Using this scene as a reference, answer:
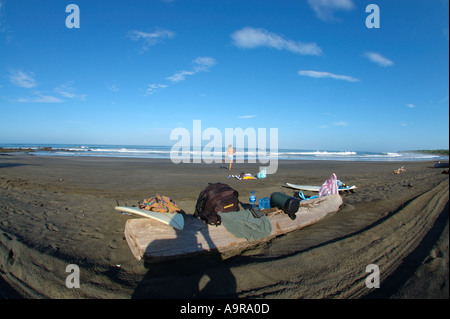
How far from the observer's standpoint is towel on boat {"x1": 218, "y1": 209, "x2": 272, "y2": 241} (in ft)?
13.9

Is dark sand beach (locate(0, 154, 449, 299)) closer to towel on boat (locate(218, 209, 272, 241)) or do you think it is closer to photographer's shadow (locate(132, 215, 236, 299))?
photographer's shadow (locate(132, 215, 236, 299))

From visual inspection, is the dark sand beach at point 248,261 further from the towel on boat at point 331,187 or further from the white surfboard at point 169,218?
the towel on boat at point 331,187

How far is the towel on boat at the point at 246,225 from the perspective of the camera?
4230 millimetres

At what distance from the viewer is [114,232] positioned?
491 cm

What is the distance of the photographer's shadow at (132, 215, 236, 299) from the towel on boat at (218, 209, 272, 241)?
50cm

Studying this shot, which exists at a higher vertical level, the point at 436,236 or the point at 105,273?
the point at 436,236

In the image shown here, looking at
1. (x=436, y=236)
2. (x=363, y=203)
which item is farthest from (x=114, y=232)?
(x=363, y=203)

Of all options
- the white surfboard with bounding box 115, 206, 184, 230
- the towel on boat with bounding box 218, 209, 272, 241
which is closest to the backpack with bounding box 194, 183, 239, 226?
the towel on boat with bounding box 218, 209, 272, 241

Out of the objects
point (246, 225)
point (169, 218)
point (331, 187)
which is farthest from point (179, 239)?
point (331, 187)

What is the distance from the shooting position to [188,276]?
127 inches

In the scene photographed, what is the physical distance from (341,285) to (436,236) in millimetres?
2511

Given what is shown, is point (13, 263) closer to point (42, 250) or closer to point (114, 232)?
point (42, 250)

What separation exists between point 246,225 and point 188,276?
4.93ft

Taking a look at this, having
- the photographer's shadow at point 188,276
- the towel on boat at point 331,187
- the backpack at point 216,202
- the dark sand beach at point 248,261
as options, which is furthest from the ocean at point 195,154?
the photographer's shadow at point 188,276
